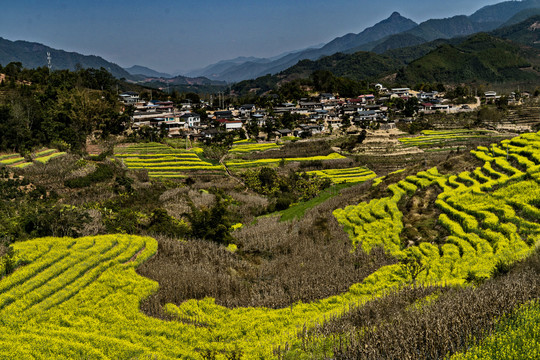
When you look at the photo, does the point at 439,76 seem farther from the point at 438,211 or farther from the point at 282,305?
the point at 282,305

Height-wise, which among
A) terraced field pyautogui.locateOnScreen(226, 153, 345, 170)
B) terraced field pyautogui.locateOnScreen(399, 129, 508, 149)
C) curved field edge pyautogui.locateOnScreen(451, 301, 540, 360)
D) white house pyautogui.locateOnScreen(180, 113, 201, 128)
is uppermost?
white house pyautogui.locateOnScreen(180, 113, 201, 128)

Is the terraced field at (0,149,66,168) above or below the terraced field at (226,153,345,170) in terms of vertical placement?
above

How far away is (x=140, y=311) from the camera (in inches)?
559

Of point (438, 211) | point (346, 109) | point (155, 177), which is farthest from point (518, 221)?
point (346, 109)

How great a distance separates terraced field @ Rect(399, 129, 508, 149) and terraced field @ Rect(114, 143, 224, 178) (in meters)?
41.0

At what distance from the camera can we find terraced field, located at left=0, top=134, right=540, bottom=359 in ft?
39.7

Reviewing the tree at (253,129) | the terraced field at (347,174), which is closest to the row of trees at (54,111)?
the tree at (253,129)

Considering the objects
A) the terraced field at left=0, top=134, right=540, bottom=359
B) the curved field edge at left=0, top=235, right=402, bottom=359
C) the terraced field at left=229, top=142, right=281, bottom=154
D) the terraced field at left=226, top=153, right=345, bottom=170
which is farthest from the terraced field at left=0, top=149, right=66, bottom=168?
the curved field edge at left=0, top=235, right=402, bottom=359

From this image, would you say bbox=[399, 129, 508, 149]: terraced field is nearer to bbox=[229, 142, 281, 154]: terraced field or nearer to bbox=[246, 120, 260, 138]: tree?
bbox=[229, 142, 281, 154]: terraced field

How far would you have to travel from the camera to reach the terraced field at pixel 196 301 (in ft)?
39.7

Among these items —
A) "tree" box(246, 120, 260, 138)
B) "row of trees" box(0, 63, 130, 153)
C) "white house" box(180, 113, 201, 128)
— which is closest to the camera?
"row of trees" box(0, 63, 130, 153)

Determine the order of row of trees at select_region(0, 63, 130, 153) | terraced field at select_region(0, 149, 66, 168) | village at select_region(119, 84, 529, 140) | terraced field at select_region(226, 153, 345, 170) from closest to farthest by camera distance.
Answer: terraced field at select_region(0, 149, 66, 168) → row of trees at select_region(0, 63, 130, 153) → terraced field at select_region(226, 153, 345, 170) → village at select_region(119, 84, 529, 140)

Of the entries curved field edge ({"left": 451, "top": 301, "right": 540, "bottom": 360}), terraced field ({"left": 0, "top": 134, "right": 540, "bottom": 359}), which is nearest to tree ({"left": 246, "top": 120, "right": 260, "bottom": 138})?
terraced field ({"left": 0, "top": 134, "right": 540, "bottom": 359})

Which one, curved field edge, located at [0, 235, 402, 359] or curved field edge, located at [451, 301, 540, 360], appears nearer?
curved field edge, located at [451, 301, 540, 360]
